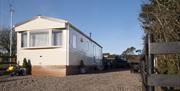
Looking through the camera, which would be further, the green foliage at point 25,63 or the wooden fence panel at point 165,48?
the green foliage at point 25,63

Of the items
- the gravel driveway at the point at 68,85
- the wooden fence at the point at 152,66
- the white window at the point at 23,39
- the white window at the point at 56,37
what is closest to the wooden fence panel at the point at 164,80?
the wooden fence at the point at 152,66

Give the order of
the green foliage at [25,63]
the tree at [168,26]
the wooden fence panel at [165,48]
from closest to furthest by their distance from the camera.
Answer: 1. the wooden fence panel at [165,48]
2. the tree at [168,26]
3. the green foliage at [25,63]

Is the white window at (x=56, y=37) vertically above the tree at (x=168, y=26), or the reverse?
the white window at (x=56, y=37)

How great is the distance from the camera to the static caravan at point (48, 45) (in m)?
19.9

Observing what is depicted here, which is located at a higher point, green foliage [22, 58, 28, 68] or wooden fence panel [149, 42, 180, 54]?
wooden fence panel [149, 42, 180, 54]

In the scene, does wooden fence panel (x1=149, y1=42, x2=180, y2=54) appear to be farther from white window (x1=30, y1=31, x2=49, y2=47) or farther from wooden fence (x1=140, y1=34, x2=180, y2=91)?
white window (x1=30, y1=31, x2=49, y2=47)

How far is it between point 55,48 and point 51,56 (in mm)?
613

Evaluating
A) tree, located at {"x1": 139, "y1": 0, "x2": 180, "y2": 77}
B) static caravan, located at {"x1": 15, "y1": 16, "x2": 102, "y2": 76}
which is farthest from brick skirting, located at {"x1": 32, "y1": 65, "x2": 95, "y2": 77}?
Result: tree, located at {"x1": 139, "y1": 0, "x2": 180, "y2": 77}

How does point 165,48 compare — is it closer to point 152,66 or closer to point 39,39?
point 152,66

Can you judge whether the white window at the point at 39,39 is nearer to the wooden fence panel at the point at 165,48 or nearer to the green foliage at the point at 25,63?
the green foliage at the point at 25,63

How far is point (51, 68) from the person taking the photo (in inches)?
791

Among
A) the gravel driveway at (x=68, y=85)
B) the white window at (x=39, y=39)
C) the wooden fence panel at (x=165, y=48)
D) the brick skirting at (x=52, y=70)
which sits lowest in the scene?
the gravel driveway at (x=68, y=85)

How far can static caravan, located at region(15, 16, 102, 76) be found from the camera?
19.9 m

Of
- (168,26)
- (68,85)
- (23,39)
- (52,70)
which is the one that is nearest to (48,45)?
(52,70)
